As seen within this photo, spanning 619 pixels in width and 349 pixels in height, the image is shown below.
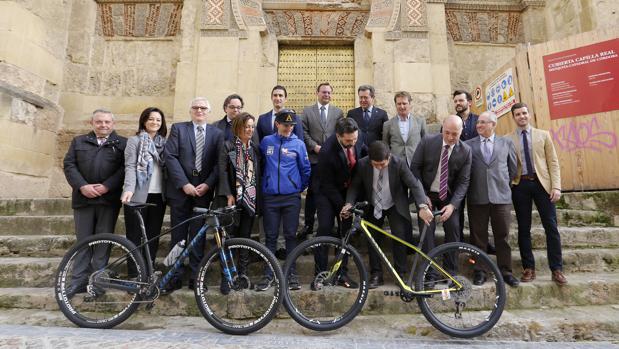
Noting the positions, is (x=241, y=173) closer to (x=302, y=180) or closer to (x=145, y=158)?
(x=302, y=180)

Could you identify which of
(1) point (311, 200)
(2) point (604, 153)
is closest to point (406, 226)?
(1) point (311, 200)

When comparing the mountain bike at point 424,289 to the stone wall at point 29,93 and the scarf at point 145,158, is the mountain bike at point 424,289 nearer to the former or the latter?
the scarf at point 145,158

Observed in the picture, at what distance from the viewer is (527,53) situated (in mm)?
6152

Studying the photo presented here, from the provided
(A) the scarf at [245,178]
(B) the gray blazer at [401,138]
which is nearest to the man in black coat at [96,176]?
(A) the scarf at [245,178]

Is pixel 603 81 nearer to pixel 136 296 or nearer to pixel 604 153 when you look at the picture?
pixel 604 153

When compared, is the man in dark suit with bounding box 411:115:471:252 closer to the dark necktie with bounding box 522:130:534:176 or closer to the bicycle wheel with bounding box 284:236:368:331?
the dark necktie with bounding box 522:130:534:176

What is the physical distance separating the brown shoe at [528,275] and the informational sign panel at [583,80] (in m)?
3.39

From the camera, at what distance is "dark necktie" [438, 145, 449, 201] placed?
3732 millimetres

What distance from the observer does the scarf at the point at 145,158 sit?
12.0 ft

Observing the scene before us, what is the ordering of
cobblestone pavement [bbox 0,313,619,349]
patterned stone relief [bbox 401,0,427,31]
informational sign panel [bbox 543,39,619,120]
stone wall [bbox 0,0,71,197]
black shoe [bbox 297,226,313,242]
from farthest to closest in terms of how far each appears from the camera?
patterned stone relief [bbox 401,0,427,31] < stone wall [bbox 0,0,71,197] < informational sign panel [bbox 543,39,619,120] < black shoe [bbox 297,226,313,242] < cobblestone pavement [bbox 0,313,619,349]

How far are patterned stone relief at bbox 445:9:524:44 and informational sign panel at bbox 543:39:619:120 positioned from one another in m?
3.23

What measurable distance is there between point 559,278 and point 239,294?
319 centimetres

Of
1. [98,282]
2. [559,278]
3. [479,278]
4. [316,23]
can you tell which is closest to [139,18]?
[316,23]

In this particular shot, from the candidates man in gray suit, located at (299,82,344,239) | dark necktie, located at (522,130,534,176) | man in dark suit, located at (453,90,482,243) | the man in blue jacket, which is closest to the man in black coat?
the man in blue jacket
